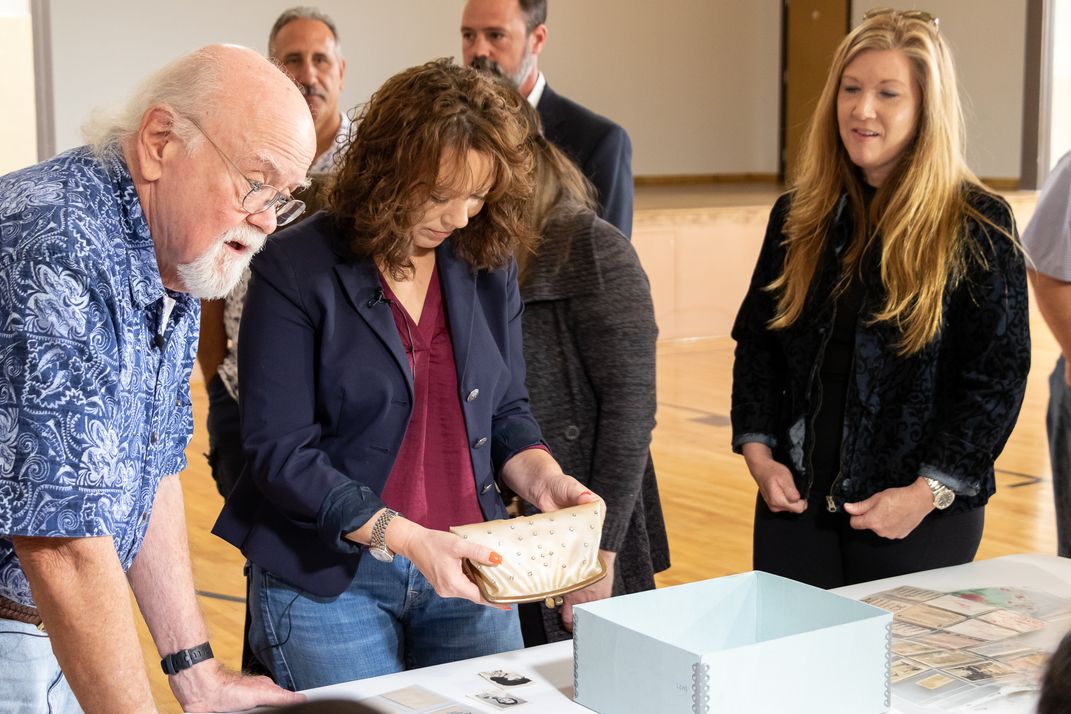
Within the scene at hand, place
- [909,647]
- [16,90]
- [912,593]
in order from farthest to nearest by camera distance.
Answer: [16,90], [912,593], [909,647]

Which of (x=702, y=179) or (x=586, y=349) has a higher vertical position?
(x=586, y=349)

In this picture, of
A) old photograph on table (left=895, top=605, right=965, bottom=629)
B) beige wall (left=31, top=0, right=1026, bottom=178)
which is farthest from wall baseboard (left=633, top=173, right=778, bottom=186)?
old photograph on table (left=895, top=605, right=965, bottom=629)

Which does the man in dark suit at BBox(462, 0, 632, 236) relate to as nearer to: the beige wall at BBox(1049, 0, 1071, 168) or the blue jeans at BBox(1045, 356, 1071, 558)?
the blue jeans at BBox(1045, 356, 1071, 558)

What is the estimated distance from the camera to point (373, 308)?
2047mm

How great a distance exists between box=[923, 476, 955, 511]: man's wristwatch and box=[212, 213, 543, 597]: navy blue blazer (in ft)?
2.96

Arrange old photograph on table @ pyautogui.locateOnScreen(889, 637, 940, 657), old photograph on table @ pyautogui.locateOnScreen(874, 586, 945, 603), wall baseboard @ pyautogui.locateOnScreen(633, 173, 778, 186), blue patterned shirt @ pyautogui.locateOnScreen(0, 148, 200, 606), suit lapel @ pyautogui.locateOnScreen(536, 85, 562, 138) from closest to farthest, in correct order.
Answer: blue patterned shirt @ pyautogui.locateOnScreen(0, 148, 200, 606)
old photograph on table @ pyautogui.locateOnScreen(889, 637, 940, 657)
old photograph on table @ pyautogui.locateOnScreen(874, 586, 945, 603)
suit lapel @ pyautogui.locateOnScreen(536, 85, 562, 138)
wall baseboard @ pyautogui.locateOnScreen(633, 173, 778, 186)

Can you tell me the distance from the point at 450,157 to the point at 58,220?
71 centimetres

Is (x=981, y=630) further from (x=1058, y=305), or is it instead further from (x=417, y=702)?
(x=1058, y=305)

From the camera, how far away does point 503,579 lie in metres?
1.82

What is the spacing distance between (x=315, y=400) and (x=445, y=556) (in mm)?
384

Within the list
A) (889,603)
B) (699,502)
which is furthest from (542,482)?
(699,502)

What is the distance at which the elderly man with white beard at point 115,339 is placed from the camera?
1407mm

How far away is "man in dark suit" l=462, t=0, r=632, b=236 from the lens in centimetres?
364

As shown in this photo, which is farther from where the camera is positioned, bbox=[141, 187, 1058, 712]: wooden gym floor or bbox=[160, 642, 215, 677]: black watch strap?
bbox=[141, 187, 1058, 712]: wooden gym floor
